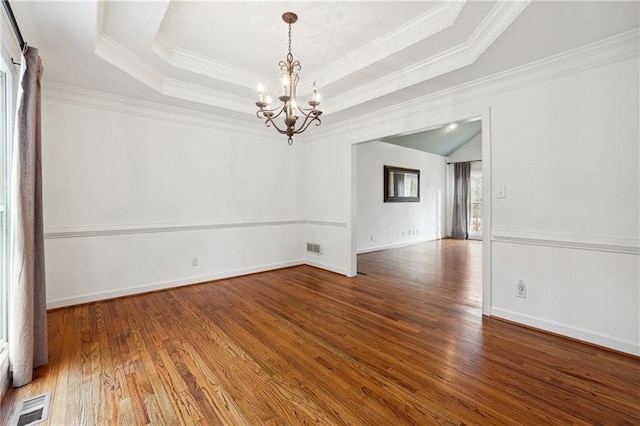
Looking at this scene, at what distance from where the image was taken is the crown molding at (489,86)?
228 centimetres

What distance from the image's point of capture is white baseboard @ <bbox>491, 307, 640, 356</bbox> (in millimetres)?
2260

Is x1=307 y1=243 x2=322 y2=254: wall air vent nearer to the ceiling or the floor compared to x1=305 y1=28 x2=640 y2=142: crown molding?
nearer to the floor

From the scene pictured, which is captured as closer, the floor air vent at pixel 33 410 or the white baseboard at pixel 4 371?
the floor air vent at pixel 33 410

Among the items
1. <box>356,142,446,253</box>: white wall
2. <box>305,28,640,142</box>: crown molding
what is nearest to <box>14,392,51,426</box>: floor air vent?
<box>305,28,640,142</box>: crown molding

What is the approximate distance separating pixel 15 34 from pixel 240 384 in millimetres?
2881

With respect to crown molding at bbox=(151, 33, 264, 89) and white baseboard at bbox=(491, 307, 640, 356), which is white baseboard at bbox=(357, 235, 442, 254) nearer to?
white baseboard at bbox=(491, 307, 640, 356)

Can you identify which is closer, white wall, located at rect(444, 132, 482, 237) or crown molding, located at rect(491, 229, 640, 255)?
crown molding, located at rect(491, 229, 640, 255)

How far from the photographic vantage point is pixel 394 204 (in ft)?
24.7

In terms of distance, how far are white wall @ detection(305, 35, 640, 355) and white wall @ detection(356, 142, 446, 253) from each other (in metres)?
3.49

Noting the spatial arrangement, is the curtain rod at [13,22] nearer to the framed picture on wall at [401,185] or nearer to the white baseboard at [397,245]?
the white baseboard at [397,245]

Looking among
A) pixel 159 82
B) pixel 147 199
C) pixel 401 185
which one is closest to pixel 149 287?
pixel 147 199

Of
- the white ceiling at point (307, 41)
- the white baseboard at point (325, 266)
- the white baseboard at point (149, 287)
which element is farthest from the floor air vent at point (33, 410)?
the white baseboard at point (325, 266)

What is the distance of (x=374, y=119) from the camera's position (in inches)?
164

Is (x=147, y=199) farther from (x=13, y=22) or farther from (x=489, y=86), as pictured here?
(x=489, y=86)
